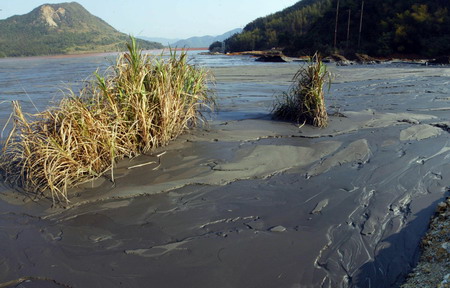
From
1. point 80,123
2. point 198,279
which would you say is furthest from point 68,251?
point 80,123

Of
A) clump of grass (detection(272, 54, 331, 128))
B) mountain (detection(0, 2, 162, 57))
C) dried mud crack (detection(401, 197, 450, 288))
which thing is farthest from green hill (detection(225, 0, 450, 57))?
mountain (detection(0, 2, 162, 57))

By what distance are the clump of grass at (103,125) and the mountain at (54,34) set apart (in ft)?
234

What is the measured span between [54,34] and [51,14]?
30589 mm

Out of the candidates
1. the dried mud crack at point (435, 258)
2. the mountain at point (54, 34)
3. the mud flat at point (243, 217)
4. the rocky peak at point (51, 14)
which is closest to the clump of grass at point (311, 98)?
the mud flat at point (243, 217)

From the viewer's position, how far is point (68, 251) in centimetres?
289

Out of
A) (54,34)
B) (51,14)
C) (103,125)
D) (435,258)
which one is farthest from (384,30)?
(51,14)

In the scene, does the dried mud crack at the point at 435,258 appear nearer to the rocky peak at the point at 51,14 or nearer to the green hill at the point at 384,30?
the green hill at the point at 384,30

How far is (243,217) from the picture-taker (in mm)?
3398

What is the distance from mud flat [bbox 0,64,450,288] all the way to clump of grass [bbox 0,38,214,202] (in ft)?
0.79

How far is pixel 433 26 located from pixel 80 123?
40.0 metres

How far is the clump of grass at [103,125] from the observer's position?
4.09 metres

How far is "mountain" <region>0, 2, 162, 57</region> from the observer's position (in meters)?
87.8

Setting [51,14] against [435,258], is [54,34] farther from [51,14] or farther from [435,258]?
[435,258]

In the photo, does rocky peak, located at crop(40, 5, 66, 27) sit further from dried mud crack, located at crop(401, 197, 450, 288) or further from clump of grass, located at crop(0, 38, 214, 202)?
dried mud crack, located at crop(401, 197, 450, 288)
